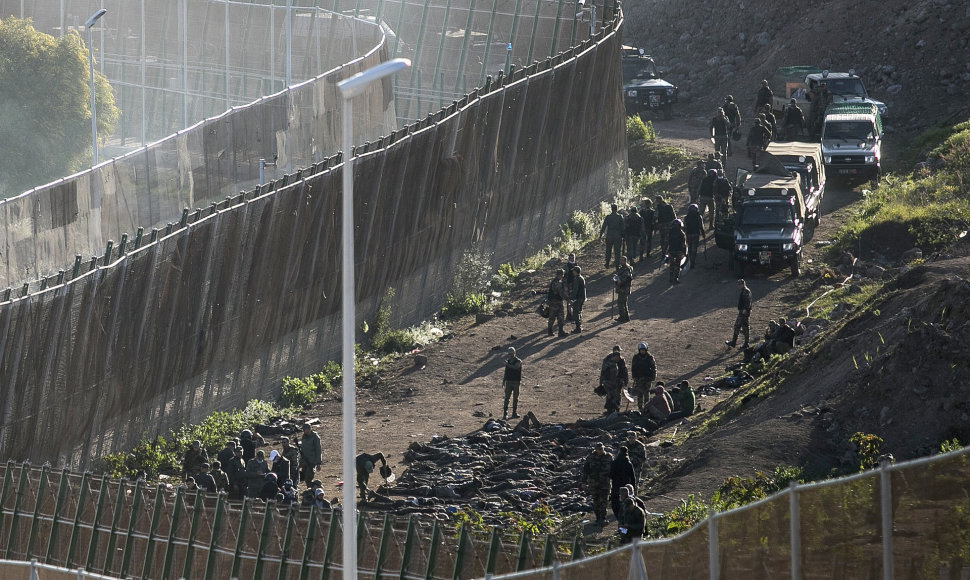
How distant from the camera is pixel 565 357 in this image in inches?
1072

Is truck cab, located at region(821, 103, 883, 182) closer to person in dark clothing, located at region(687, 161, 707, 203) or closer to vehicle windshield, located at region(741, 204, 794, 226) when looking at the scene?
person in dark clothing, located at region(687, 161, 707, 203)

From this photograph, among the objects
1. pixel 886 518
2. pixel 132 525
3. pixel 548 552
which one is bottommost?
pixel 132 525

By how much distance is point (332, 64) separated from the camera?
46.9 metres

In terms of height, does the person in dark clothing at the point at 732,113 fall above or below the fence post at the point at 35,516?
above

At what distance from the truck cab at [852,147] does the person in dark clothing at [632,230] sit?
683 cm

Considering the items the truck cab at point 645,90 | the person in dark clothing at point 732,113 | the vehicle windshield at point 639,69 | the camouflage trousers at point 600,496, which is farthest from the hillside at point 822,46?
the camouflage trousers at point 600,496

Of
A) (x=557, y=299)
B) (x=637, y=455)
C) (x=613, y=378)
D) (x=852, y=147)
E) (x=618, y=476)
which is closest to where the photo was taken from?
(x=618, y=476)

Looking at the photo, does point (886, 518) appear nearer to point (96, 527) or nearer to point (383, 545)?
point (383, 545)

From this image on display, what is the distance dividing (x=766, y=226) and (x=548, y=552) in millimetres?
17828

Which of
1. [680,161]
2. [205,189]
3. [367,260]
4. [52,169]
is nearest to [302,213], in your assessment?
[367,260]

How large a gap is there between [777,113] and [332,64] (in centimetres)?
1320

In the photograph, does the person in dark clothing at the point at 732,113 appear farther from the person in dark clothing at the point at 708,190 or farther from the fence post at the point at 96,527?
the fence post at the point at 96,527

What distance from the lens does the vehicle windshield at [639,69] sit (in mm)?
50375

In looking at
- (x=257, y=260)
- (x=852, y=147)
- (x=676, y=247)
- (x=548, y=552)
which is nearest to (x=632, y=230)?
(x=676, y=247)
